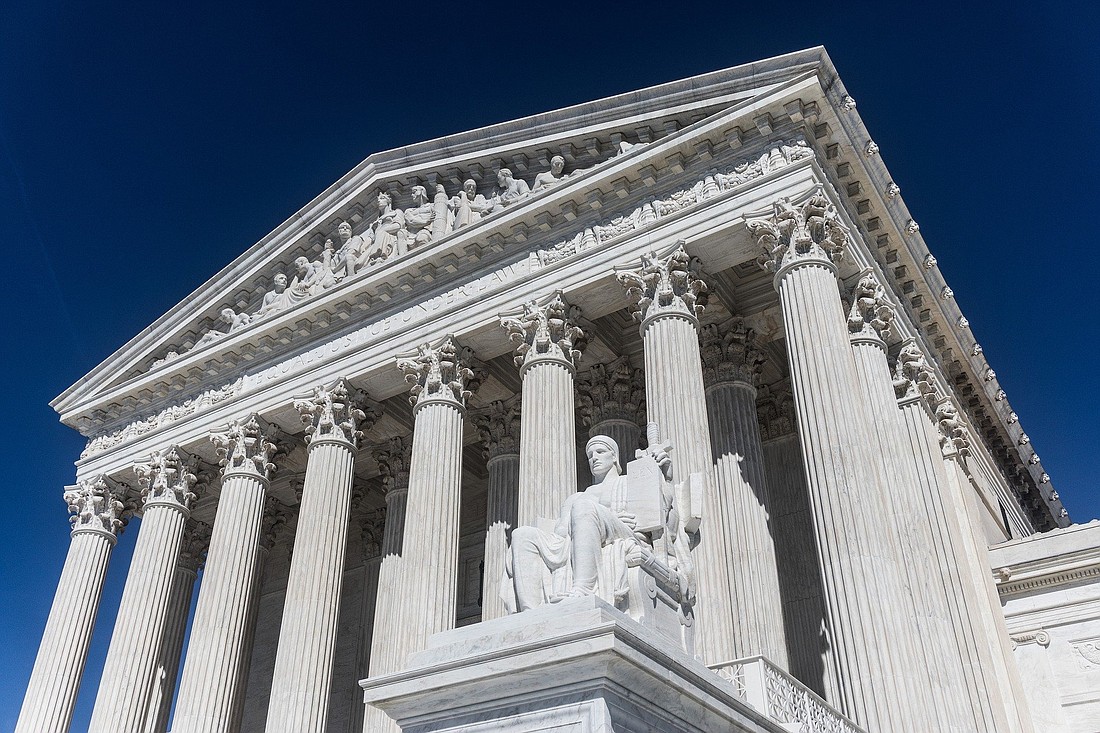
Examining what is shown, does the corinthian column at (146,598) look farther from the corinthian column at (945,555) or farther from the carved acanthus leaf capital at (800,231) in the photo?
the corinthian column at (945,555)

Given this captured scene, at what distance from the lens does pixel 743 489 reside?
74.8 ft

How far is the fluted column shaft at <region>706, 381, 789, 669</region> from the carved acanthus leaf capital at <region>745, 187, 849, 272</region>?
4.38 metres

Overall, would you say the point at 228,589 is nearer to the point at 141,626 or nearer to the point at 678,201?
the point at 141,626

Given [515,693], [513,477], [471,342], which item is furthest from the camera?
[513,477]

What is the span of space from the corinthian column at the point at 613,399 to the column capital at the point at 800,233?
6522mm

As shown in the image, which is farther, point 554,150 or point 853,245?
point 554,150

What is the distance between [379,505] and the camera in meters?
34.5

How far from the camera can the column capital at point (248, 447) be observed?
27922mm

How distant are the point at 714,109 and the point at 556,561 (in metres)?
15.7

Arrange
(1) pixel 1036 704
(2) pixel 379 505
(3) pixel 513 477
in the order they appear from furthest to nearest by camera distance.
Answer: (2) pixel 379 505 → (3) pixel 513 477 → (1) pixel 1036 704

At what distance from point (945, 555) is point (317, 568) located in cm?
1517

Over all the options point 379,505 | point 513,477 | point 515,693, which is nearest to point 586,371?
point 513,477

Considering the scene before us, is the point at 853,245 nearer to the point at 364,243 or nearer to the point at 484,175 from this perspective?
the point at 484,175

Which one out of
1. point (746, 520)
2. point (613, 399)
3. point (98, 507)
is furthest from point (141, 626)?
point (746, 520)
